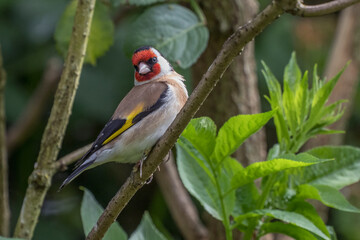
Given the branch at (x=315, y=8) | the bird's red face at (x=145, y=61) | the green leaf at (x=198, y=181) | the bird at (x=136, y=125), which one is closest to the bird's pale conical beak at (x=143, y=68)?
the bird's red face at (x=145, y=61)

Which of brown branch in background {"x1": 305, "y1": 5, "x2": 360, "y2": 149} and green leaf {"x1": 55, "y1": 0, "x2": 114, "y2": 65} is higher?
green leaf {"x1": 55, "y1": 0, "x2": 114, "y2": 65}

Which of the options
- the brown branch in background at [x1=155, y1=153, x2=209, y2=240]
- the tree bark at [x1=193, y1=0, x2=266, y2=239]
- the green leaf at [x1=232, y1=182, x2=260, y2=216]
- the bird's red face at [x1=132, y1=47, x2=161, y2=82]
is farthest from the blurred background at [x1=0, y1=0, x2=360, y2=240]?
the green leaf at [x1=232, y1=182, x2=260, y2=216]

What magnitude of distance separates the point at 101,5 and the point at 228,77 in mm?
567

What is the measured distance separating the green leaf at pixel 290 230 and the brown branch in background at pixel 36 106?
1533 mm

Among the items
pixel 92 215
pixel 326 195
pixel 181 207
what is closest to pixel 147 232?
pixel 92 215

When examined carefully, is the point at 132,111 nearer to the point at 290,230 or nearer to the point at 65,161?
the point at 65,161

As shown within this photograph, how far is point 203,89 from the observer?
1268 millimetres

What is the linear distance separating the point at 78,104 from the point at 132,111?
4.62 feet

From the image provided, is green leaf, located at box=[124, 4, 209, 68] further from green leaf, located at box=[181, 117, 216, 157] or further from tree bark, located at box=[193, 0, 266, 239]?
green leaf, located at box=[181, 117, 216, 157]

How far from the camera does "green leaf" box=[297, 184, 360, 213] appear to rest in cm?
162

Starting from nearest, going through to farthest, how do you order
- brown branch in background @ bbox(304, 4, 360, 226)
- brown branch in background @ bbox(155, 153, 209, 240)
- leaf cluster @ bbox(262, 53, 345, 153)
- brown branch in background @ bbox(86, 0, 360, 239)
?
brown branch in background @ bbox(86, 0, 360, 239) → leaf cluster @ bbox(262, 53, 345, 153) → brown branch in background @ bbox(155, 153, 209, 240) → brown branch in background @ bbox(304, 4, 360, 226)

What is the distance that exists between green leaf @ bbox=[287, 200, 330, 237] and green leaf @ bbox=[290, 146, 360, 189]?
0.23 feet

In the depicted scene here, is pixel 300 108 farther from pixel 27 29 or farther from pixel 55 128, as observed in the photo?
pixel 27 29

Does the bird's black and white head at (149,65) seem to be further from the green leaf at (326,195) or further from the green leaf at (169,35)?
the green leaf at (326,195)
